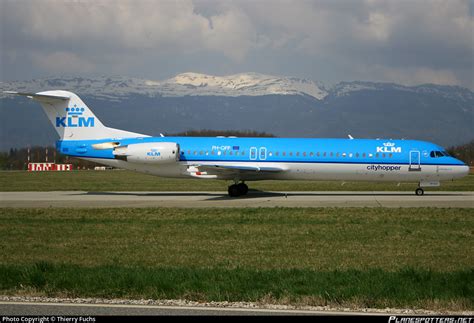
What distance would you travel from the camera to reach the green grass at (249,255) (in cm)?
876

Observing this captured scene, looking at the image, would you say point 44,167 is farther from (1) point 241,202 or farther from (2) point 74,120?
(1) point 241,202

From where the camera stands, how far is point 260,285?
9109mm

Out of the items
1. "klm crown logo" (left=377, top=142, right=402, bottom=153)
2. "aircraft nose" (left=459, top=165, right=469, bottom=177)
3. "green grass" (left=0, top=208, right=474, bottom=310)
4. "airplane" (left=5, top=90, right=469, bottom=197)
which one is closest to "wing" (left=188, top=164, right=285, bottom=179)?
"airplane" (left=5, top=90, right=469, bottom=197)

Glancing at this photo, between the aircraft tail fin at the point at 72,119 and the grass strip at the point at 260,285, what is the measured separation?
20.1m

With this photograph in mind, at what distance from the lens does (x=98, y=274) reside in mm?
9844

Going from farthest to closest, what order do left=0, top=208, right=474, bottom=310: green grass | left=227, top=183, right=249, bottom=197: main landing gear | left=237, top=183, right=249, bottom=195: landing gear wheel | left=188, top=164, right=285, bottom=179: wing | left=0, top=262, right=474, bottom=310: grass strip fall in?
1. left=237, top=183, right=249, bottom=195: landing gear wheel
2. left=227, top=183, right=249, bottom=197: main landing gear
3. left=188, top=164, right=285, bottom=179: wing
4. left=0, top=208, right=474, bottom=310: green grass
5. left=0, top=262, right=474, bottom=310: grass strip

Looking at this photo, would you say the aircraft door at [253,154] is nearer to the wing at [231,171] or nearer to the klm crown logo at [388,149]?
the wing at [231,171]

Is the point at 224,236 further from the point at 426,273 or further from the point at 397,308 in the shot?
the point at 397,308

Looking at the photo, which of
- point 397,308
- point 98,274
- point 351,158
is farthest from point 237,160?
point 397,308

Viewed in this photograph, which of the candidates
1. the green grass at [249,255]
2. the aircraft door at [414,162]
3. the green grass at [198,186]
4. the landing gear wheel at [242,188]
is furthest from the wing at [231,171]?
the green grass at [198,186]

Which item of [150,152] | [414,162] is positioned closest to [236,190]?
[150,152]

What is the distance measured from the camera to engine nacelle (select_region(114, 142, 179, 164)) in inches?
1127

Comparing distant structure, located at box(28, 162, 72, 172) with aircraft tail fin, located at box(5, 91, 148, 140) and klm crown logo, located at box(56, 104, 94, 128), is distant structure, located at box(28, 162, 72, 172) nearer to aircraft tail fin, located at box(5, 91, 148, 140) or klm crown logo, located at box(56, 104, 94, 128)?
aircraft tail fin, located at box(5, 91, 148, 140)

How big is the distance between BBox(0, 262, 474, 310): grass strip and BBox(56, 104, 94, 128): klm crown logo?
20153 millimetres
